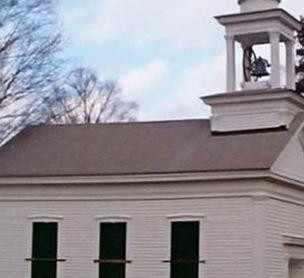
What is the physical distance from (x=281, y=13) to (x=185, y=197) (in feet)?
23.2

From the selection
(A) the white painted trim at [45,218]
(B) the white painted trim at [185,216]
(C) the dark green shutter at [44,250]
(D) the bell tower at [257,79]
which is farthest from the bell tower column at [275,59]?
(C) the dark green shutter at [44,250]

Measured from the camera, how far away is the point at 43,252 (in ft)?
111

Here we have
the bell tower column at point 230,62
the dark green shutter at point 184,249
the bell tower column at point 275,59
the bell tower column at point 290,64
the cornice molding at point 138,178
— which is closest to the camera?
the cornice molding at point 138,178

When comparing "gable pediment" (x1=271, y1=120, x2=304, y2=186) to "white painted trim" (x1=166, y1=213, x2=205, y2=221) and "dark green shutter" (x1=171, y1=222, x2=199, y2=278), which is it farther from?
"dark green shutter" (x1=171, y1=222, x2=199, y2=278)

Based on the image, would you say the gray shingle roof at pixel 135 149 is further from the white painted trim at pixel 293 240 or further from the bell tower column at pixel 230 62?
the white painted trim at pixel 293 240

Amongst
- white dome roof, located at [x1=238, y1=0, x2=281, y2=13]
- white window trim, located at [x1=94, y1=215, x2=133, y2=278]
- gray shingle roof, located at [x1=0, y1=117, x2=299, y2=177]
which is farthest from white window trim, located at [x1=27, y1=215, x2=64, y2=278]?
white dome roof, located at [x1=238, y1=0, x2=281, y2=13]

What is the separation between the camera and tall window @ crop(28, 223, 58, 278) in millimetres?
33688

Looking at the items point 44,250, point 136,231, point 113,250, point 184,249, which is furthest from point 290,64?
point 44,250

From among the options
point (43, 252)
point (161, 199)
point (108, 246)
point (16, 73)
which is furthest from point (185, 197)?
point (16, 73)

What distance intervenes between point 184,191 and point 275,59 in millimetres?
5614

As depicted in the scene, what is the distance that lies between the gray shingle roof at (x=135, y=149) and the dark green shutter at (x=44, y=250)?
1.76 meters

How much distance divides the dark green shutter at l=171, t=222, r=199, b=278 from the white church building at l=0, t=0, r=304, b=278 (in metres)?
0.03

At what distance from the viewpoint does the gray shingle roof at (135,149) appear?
107 ft

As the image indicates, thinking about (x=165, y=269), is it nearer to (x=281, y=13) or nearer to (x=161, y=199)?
(x=161, y=199)
